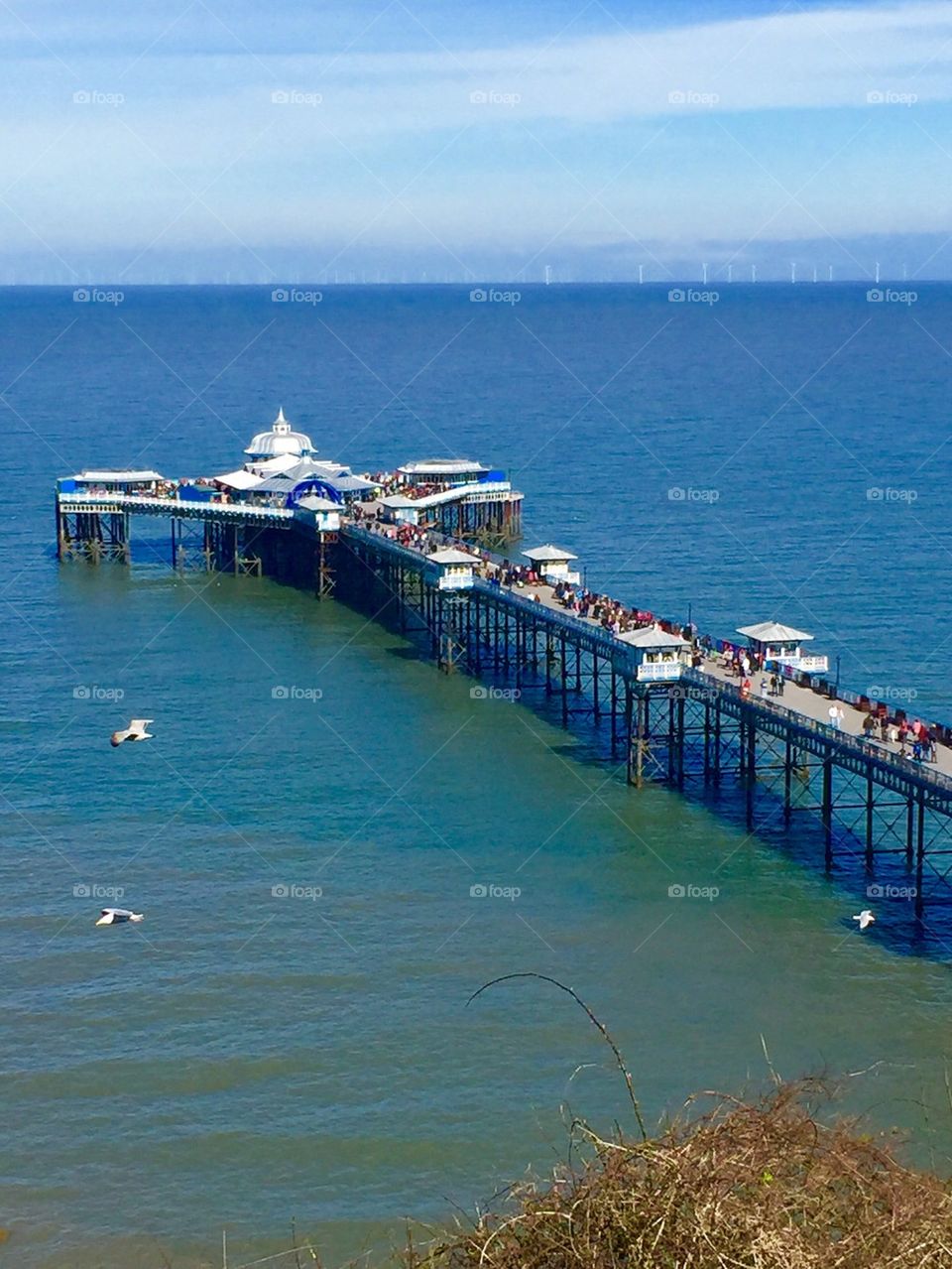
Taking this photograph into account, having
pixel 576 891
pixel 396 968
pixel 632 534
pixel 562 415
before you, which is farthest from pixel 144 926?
pixel 562 415

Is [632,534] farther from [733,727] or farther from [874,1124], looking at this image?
[874,1124]

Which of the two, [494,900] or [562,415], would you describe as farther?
[562,415]

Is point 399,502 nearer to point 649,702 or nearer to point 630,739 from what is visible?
point 649,702

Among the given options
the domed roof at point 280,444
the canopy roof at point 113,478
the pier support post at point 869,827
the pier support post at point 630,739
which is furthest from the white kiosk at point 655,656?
the domed roof at point 280,444

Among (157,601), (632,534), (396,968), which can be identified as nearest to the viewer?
(396,968)

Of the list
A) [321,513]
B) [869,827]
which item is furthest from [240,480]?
[869,827]
